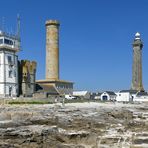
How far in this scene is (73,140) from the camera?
20.5 meters

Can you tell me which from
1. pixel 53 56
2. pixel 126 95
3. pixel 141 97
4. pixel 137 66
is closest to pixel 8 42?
pixel 53 56

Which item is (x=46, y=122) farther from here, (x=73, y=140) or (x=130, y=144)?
(x=130, y=144)

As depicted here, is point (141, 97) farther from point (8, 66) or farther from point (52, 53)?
point (8, 66)

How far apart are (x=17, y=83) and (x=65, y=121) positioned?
4374 centimetres

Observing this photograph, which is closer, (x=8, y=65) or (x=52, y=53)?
(x=8, y=65)

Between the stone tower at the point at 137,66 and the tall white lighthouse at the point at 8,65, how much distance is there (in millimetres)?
48561

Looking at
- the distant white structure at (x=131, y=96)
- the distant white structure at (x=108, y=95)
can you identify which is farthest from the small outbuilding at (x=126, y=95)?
the distant white structure at (x=108, y=95)

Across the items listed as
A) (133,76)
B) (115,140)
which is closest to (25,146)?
(115,140)

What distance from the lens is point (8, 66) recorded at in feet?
220

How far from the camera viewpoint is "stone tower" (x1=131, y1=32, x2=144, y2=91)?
109m

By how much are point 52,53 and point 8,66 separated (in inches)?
856

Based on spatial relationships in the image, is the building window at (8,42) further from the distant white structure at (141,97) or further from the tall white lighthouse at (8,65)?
the distant white structure at (141,97)

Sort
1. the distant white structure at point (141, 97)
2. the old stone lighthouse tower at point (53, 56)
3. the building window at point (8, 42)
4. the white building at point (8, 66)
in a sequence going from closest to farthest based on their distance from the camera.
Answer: the white building at point (8, 66)
the building window at point (8, 42)
the old stone lighthouse tower at point (53, 56)
the distant white structure at point (141, 97)

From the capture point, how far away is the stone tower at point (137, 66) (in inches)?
4279
